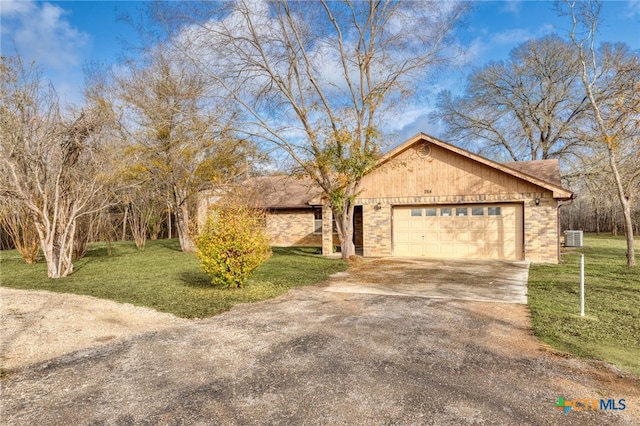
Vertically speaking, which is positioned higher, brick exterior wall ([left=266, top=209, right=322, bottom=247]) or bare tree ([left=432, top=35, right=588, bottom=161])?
bare tree ([left=432, top=35, right=588, bottom=161])

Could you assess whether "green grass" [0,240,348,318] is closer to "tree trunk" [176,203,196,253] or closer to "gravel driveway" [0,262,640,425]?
"gravel driveway" [0,262,640,425]

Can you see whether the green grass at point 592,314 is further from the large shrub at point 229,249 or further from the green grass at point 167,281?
the large shrub at point 229,249

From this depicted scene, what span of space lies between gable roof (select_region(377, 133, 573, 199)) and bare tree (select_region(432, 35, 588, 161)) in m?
11.1

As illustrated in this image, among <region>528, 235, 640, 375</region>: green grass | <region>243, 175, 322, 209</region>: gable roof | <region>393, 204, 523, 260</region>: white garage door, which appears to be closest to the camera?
<region>528, 235, 640, 375</region>: green grass

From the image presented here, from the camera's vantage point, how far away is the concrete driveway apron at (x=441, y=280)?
863 centimetres

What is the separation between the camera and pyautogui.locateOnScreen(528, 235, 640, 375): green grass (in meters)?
4.93

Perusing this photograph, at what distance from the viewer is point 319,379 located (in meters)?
4.08

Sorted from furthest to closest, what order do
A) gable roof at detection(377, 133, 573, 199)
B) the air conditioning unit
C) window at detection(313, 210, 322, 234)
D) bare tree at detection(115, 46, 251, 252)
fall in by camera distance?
window at detection(313, 210, 322, 234) < the air conditioning unit < bare tree at detection(115, 46, 251, 252) < gable roof at detection(377, 133, 573, 199)

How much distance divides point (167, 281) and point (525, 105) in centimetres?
2777

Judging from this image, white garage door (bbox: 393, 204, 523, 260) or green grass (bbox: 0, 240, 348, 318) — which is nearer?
green grass (bbox: 0, 240, 348, 318)

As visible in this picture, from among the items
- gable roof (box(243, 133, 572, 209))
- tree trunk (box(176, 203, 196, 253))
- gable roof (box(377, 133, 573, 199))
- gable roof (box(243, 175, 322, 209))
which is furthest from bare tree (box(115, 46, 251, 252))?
gable roof (box(377, 133, 573, 199))

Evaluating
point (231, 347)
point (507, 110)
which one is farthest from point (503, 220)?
point (507, 110)

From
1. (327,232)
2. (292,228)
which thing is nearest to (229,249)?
(327,232)

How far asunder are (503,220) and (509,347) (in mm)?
11081
